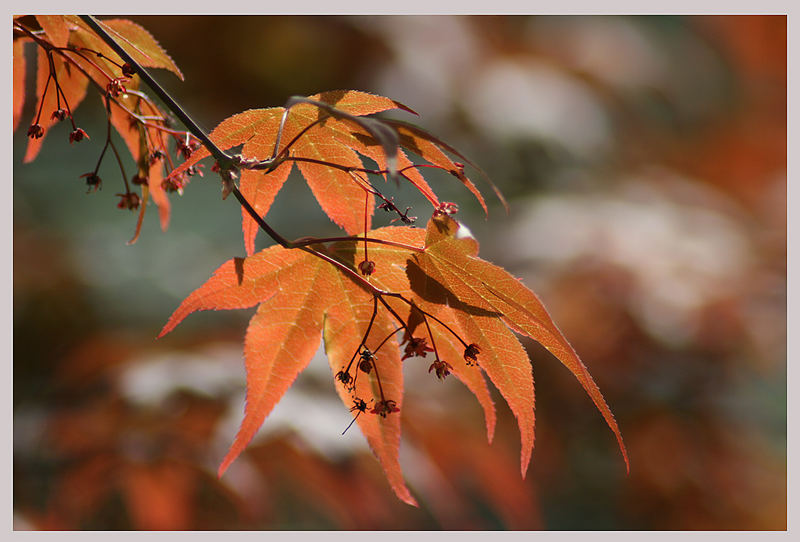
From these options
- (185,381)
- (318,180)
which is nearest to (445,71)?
(185,381)

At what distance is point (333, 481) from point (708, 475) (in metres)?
1.30

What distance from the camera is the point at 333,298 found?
0.53m

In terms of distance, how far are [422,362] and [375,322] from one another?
136 centimetres

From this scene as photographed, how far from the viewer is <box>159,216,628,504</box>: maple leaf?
464 mm

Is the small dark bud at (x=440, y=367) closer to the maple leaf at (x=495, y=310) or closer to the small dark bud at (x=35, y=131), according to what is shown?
the maple leaf at (x=495, y=310)

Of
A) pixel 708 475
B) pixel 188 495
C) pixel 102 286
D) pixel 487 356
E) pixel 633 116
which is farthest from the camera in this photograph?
pixel 633 116

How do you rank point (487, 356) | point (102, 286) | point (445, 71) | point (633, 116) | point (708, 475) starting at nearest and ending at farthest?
1. point (487, 356)
2. point (708, 475)
3. point (102, 286)
4. point (445, 71)
5. point (633, 116)

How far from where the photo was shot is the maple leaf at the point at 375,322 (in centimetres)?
46

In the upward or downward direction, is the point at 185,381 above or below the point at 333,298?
below

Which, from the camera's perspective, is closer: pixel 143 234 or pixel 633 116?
pixel 143 234

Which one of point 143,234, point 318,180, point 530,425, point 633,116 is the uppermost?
point 318,180

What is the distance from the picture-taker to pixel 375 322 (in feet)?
1.71

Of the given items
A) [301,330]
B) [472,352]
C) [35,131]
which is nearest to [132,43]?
[35,131]

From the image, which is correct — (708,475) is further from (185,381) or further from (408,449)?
(185,381)
